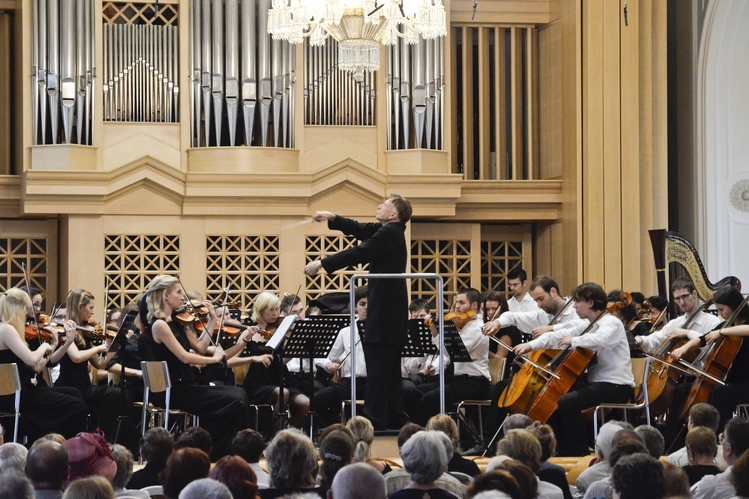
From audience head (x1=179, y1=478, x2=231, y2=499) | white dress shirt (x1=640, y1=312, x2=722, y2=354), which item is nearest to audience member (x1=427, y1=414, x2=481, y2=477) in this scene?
audience head (x1=179, y1=478, x2=231, y2=499)

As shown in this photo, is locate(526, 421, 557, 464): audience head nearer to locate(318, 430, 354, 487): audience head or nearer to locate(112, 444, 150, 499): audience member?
locate(318, 430, 354, 487): audience head

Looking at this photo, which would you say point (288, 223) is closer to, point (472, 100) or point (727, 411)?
point (472, 100)

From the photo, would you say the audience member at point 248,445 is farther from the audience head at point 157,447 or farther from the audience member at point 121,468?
the audience member at point 121,468

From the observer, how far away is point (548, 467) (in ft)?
17.5

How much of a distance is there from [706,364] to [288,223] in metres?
4.94

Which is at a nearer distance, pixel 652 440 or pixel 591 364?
pixel 652 440

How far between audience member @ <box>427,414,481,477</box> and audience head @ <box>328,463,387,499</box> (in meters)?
1.50

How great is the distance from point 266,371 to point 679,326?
2950mm

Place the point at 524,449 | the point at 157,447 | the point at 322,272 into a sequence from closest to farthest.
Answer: the point at 524,449 < the point at 157,447 < the point at 322,272

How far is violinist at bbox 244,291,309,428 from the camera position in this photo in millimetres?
8609

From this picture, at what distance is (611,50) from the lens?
11828mm

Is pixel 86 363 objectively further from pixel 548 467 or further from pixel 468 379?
pixel 548 467

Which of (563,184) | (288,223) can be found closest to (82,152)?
(288,223)

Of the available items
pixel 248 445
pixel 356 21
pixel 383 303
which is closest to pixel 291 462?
pixel 248 445
